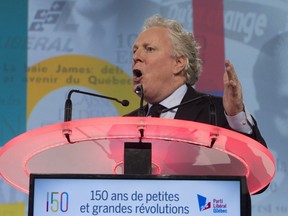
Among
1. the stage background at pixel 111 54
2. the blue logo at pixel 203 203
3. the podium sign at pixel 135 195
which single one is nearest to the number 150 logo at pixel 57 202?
the podium sign at pixel 135 195

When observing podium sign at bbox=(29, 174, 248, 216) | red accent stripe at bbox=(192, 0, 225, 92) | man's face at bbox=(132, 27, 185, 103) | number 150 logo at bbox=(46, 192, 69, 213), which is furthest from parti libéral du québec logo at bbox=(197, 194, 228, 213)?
red accent stripe at bbox=(192, 0, 225, 92)

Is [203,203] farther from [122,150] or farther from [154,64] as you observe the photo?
[154,64]

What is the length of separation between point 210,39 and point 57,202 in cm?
205

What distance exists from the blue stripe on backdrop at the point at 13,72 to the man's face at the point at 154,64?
1.13 meters

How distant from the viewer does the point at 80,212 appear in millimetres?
862

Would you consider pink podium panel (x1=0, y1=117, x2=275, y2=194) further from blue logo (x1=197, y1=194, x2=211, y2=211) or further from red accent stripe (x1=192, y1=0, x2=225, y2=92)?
red accent stripe (x1=192, y1=0, x2=225, y2=92)

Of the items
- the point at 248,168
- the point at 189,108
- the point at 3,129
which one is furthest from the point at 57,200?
the point at 3,129

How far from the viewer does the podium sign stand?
0.86 m

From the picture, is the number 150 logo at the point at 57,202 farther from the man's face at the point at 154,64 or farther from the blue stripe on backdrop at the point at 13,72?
the blue stripe on backdrop at the point at 13,72

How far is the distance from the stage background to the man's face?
38.9 inches

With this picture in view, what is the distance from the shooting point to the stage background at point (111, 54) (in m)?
2.72

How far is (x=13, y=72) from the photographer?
273 centimetres

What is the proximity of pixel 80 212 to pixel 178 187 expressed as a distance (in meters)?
0.14

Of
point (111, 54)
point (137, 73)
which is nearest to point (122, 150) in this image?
point (137, 73)
